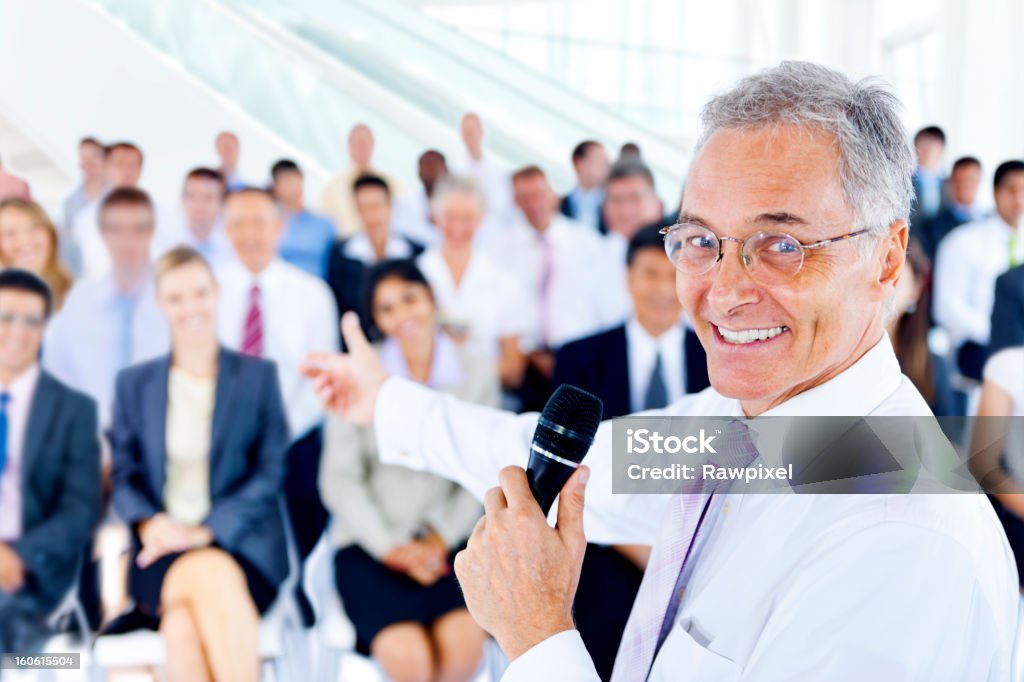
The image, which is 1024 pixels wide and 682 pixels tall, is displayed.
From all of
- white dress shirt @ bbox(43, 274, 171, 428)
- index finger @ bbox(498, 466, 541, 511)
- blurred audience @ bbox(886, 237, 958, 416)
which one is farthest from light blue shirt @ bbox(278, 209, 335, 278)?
index finger @ bbox(498, 466, 541, 511)

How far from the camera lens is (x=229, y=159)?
10.8 feet

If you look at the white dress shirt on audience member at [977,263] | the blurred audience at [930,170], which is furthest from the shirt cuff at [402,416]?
the blurred audience at [930,170]

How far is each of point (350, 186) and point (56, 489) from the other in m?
1.43

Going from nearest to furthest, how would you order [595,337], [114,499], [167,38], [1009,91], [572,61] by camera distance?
[114,499]
[595,337]
[167,38]
[1009,91]
[572,61]

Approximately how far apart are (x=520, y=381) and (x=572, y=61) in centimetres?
372

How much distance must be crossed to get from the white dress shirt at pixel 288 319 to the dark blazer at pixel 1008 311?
8.21 ft

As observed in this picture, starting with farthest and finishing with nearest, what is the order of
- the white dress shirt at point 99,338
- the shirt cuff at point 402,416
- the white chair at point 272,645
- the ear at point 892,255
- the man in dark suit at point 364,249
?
the man in dark suit at point 364,249
the white dress shirt at point 99,338
the white chair at point 272,645
the shirt cuff at point 402,416
the ear at point 892,255

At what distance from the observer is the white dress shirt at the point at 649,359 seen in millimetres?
3115

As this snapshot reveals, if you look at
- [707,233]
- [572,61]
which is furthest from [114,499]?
[572,61]

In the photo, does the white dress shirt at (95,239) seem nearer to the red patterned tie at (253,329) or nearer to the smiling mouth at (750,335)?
the red patterned tie at (253,329)

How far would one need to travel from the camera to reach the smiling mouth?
3.27 ft

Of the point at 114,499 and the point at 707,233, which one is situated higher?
the point at 707,233

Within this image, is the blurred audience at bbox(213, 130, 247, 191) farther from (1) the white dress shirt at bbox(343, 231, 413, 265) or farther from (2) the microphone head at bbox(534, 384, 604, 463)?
(2) the microphone head at bbox(534, 384, 604, 463)

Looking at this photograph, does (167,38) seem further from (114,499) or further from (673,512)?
(673,512)
